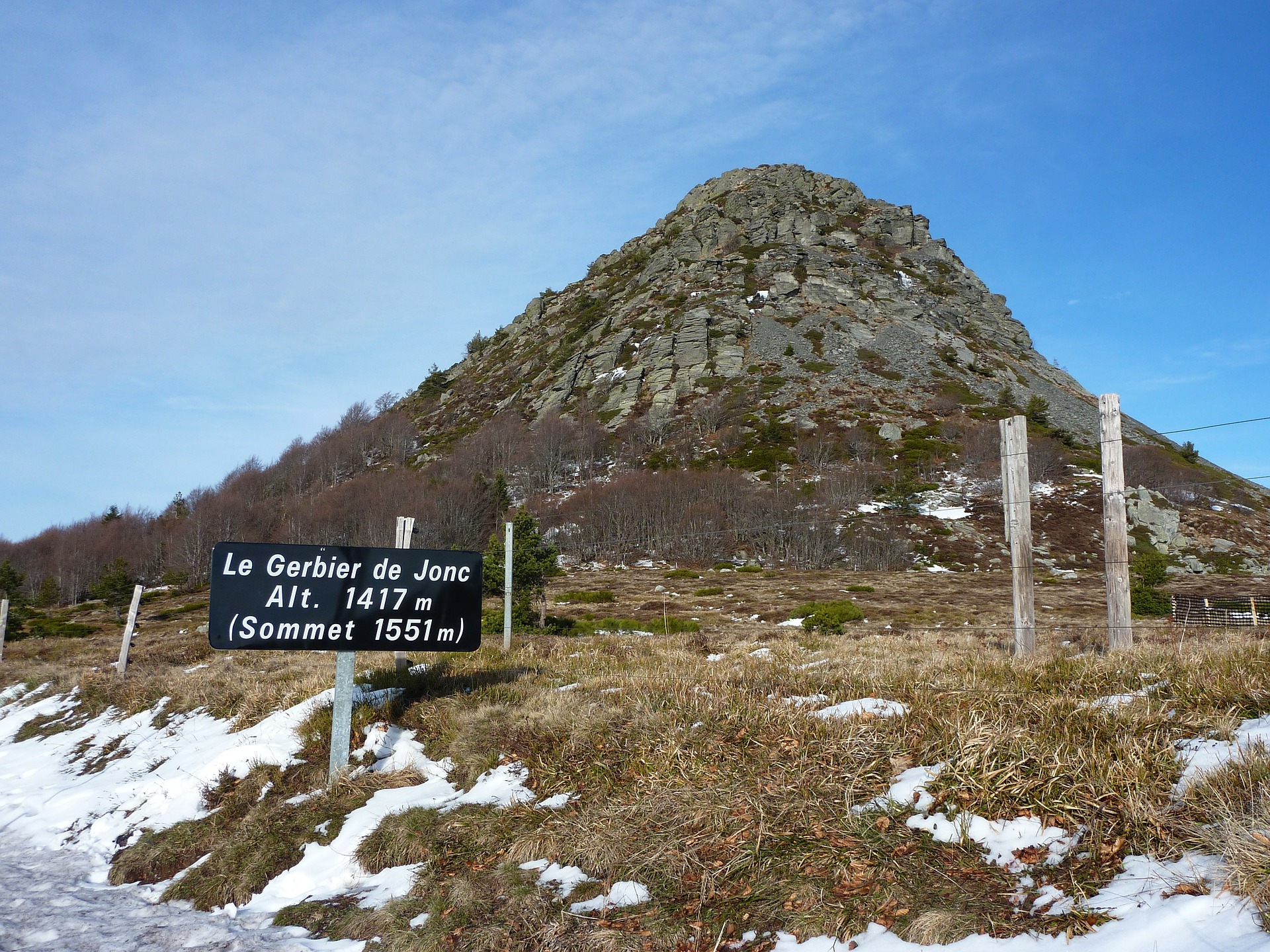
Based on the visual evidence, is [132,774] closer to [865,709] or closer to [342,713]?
[342,713]

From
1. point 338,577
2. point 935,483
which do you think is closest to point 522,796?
point 338,577

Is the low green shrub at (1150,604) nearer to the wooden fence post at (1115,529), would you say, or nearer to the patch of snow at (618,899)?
the wooden fence post at (1115,529)

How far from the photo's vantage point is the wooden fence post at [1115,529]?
9.07 meters

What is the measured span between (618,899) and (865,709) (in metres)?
2.88

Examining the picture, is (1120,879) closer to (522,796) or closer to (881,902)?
(881,902)

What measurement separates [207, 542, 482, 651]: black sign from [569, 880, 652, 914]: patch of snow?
379 cm

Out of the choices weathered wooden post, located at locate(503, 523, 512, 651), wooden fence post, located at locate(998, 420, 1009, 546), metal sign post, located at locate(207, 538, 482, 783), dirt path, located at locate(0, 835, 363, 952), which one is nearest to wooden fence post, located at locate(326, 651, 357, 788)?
metal sign post, located at locate(207, 538, 482, 783)

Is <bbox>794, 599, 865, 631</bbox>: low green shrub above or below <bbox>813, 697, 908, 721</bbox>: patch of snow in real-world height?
below

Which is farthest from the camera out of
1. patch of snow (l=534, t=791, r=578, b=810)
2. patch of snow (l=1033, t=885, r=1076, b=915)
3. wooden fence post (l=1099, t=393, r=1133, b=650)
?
wooden fence post (l=1099, t=393, r=1133, b=650)

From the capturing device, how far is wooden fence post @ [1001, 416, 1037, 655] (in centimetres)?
981

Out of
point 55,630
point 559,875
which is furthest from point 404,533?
point 55,630

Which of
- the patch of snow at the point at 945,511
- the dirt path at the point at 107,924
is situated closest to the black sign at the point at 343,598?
the dirt path at the point at 107,924

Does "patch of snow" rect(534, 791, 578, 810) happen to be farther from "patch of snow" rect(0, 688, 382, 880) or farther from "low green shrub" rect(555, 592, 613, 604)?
"low green shrub" rect(555, 592, 613, 604)

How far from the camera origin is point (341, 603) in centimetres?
746
